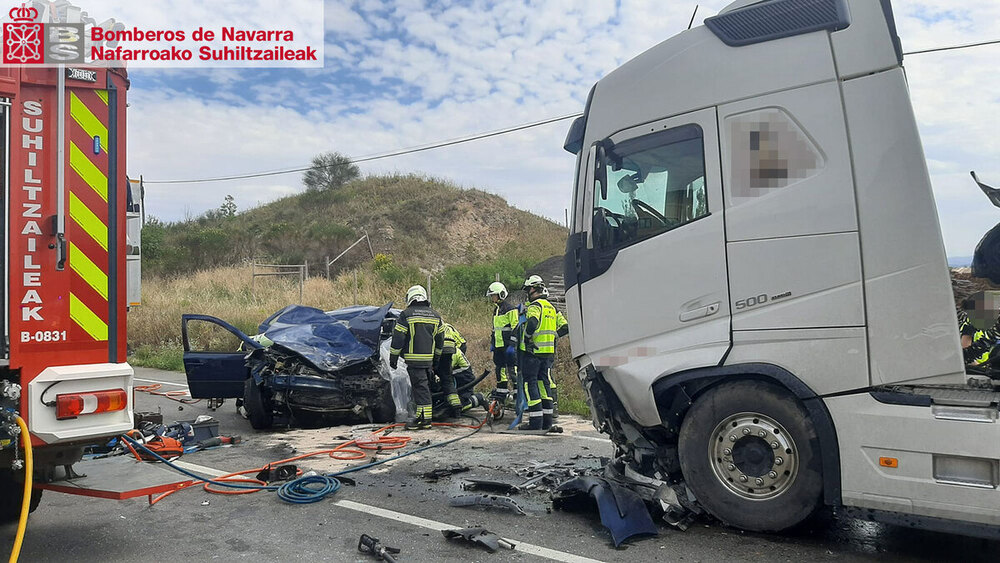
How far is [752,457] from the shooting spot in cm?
440

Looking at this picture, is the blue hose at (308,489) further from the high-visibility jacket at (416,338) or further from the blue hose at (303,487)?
the high-visibility jacket at (416,338)

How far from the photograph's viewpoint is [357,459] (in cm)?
679

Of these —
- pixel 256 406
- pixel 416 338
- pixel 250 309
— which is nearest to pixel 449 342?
pixel 416 338

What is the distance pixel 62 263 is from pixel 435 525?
110 inches

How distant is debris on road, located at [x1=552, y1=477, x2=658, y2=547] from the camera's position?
14.7 ft

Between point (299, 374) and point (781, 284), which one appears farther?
point (299, 374)

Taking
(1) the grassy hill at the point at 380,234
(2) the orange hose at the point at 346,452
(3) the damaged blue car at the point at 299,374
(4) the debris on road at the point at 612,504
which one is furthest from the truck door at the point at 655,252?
(1) the grassy hill at the point at 380,234

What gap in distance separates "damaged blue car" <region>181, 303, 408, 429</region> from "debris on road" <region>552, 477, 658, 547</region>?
383 centimetres

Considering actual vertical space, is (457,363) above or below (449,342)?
below

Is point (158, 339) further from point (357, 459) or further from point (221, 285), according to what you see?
point (357, 459)

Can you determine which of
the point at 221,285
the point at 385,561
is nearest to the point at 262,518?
the point at 385,561

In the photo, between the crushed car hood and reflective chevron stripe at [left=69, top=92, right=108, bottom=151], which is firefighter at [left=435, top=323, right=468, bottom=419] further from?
reflective chevron stripe at [left=69, top=92, right=108, bottom=151]

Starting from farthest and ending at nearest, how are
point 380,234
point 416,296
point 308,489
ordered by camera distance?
point 380,234, point 416,296, point 308,489

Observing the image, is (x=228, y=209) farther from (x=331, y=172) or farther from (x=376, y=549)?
(x=376, y=549)
